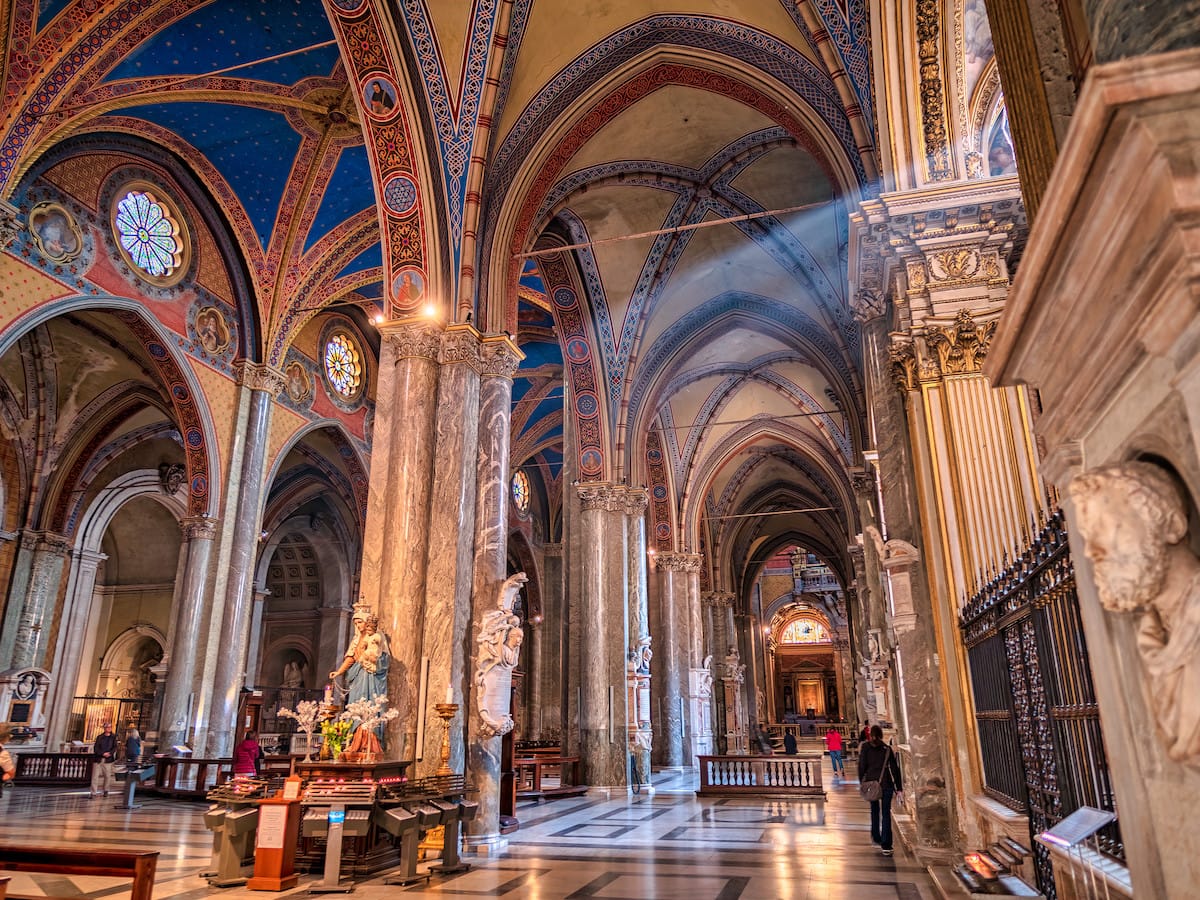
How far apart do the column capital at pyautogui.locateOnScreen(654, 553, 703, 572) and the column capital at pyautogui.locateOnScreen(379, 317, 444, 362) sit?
37.8 ft

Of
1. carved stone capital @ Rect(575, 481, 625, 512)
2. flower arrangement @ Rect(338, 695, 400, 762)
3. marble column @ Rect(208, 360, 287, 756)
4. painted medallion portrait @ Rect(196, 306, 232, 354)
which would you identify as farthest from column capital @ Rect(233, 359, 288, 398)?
flower arrangement @ Rect(338, 695, 400, 762)

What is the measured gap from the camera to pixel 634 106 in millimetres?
12008

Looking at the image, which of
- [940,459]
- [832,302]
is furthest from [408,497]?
[832,302]

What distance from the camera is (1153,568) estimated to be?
5.46 feet

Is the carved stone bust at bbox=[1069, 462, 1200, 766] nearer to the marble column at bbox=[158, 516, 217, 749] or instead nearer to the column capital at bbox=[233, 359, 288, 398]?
the marble column at bbox=[158, 516, 217, 749]

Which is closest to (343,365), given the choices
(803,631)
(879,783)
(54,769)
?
(54,769)

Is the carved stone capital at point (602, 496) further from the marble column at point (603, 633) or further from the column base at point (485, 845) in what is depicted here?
the column base at point (485, 845)

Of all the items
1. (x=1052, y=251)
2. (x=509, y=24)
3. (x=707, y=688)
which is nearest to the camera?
(x=1052, y=251)

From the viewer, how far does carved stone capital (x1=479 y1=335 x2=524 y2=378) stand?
10.1 m

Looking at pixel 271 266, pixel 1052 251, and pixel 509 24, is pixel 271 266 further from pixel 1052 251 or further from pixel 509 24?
pixel 1052 251

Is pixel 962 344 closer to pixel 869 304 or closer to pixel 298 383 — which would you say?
pixel 869 304

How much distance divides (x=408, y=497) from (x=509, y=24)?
574cm

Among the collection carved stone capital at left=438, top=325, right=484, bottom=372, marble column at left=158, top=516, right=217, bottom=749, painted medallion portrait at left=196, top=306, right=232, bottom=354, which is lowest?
marble column at left=158, top=516, right=217, bottom=749

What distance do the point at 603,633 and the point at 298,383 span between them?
8045mm
